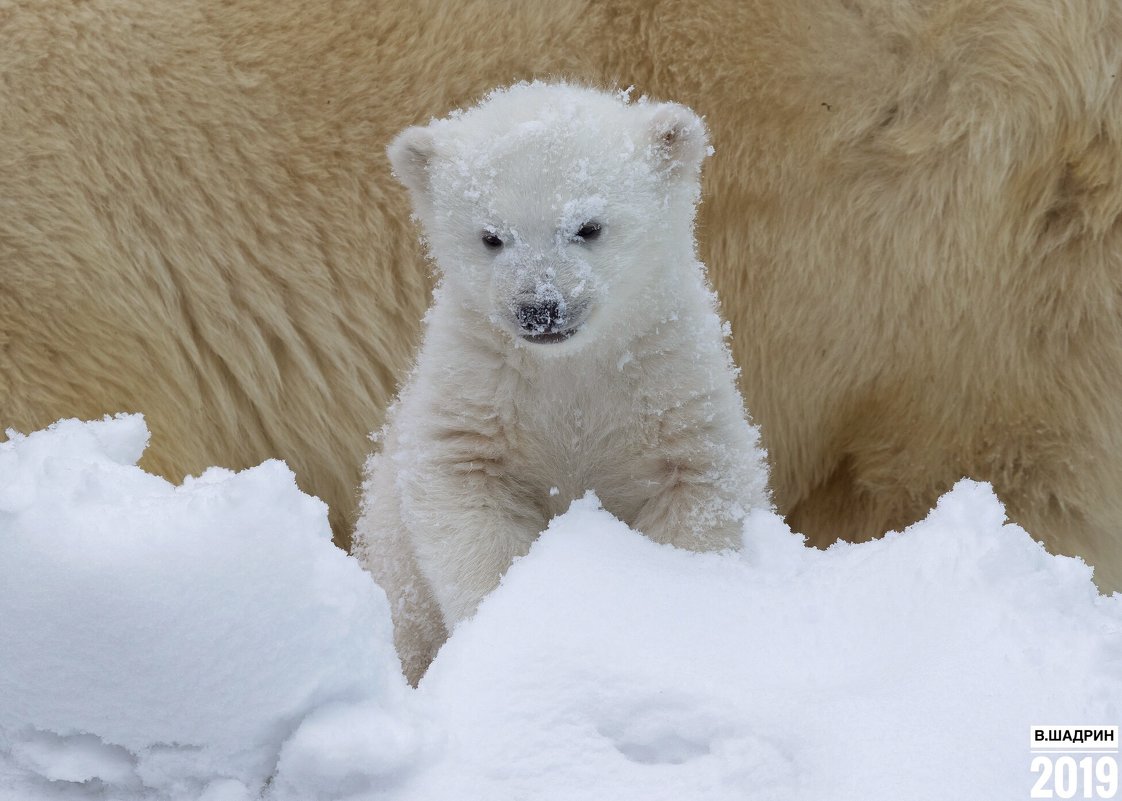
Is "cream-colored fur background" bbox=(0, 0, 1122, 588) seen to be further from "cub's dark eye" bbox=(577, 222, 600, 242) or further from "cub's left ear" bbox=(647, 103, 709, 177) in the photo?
"cub's dark eye" bbox=(577, 222, 600, 242)

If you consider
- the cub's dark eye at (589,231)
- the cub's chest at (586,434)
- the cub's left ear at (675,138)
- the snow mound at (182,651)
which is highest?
the cub's left ear at (675,138)

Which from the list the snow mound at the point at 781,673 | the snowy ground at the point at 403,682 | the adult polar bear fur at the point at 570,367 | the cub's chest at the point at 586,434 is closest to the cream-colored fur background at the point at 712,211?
the adult polar bear fur at the point at 570,367

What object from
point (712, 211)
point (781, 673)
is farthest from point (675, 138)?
point (781, 673)

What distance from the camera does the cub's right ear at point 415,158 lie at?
145 centimetres

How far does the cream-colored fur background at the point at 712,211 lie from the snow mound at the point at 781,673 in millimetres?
679

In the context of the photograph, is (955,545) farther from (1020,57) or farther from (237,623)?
(1020,57)

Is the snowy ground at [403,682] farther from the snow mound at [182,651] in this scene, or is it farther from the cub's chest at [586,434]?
the cub's chest at [586,434]

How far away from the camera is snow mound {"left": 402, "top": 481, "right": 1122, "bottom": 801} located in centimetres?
97

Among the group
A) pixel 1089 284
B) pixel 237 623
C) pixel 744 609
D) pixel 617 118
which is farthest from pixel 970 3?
pixel 237 623

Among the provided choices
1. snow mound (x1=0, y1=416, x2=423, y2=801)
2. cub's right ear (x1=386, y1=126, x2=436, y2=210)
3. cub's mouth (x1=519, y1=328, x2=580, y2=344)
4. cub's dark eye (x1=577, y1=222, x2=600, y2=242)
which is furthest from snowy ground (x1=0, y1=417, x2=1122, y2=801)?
cub's right ear (x1=386, y1=126, x2=436, y2=210)

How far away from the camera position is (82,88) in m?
1.87

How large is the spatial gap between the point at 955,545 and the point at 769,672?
258 mm

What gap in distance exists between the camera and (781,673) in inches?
42.8

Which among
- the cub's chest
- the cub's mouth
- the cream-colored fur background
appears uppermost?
the cream-colored fur background
